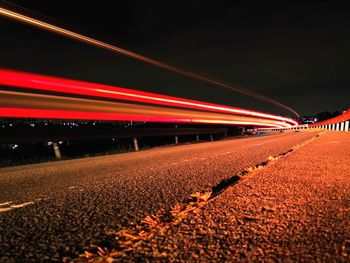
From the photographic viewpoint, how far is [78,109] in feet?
39.1

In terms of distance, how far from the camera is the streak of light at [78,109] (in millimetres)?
9203

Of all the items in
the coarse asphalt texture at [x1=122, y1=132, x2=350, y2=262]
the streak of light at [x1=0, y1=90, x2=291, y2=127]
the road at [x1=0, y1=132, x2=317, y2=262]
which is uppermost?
the streak of light at [x1=0, y1=90, x2=291, y2=127]

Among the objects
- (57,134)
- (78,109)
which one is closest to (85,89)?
(78,109)

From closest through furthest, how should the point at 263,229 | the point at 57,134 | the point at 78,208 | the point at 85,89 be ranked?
the point at 263,229 → the point at 78,208 → the point at 57,134 → the point at 85,89

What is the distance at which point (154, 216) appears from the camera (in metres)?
2.12

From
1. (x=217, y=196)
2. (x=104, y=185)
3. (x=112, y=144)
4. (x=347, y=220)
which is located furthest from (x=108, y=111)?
(x=347, y=220)

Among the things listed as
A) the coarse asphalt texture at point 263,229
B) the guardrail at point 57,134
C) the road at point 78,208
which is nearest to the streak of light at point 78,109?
the guardrail at point 57,134

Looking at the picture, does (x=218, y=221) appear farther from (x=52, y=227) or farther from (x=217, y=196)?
(x=52, y=227)

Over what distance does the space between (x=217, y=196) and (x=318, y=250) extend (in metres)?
1.10

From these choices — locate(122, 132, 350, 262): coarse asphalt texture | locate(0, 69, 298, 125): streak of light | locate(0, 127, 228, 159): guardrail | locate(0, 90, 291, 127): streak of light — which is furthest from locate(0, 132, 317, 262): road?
locate(0, 69, 298, 125): streak of light

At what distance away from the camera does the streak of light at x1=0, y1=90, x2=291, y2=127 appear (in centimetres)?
920

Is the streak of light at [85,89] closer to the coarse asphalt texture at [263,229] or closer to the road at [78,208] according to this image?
the road at [78,208]

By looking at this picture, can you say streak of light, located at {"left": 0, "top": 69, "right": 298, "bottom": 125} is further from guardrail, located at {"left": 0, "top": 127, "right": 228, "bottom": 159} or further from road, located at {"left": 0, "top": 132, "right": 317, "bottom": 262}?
road, located at {"left": 0, "top": 132, "right": 317, "bottom": 262}

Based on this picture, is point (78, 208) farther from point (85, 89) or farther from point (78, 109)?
point (85, 89)
